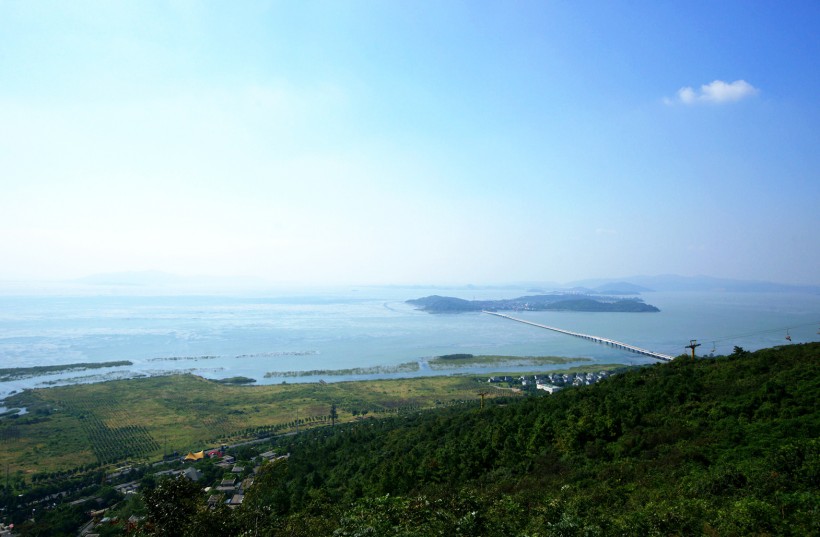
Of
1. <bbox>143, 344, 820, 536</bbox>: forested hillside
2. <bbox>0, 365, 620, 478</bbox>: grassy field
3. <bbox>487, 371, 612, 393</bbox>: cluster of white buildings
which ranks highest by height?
<bbox>143, 344, 820, 536</bbox>: forested hillside

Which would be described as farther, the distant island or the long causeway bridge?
the distant island

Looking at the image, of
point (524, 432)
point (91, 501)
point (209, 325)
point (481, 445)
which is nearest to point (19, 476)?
point (91, 501)

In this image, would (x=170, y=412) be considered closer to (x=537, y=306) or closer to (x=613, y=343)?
(x=613, y=343)

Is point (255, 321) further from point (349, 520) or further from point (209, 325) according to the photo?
point (349, 520)

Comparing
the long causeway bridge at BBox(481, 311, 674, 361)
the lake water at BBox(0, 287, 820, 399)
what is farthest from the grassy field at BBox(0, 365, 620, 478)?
the long causeway bridge at BBox(481, 311, 674, 361)

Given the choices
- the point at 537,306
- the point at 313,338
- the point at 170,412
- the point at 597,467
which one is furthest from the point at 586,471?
Answer: the point at 537,306

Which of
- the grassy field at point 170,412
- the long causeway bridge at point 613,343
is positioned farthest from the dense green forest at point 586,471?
the long causeway bridge at point 613,343

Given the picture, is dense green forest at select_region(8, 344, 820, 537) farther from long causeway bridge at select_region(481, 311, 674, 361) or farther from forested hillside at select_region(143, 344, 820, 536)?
long causeway bridge at select_region(481, 311, 674, 361)
